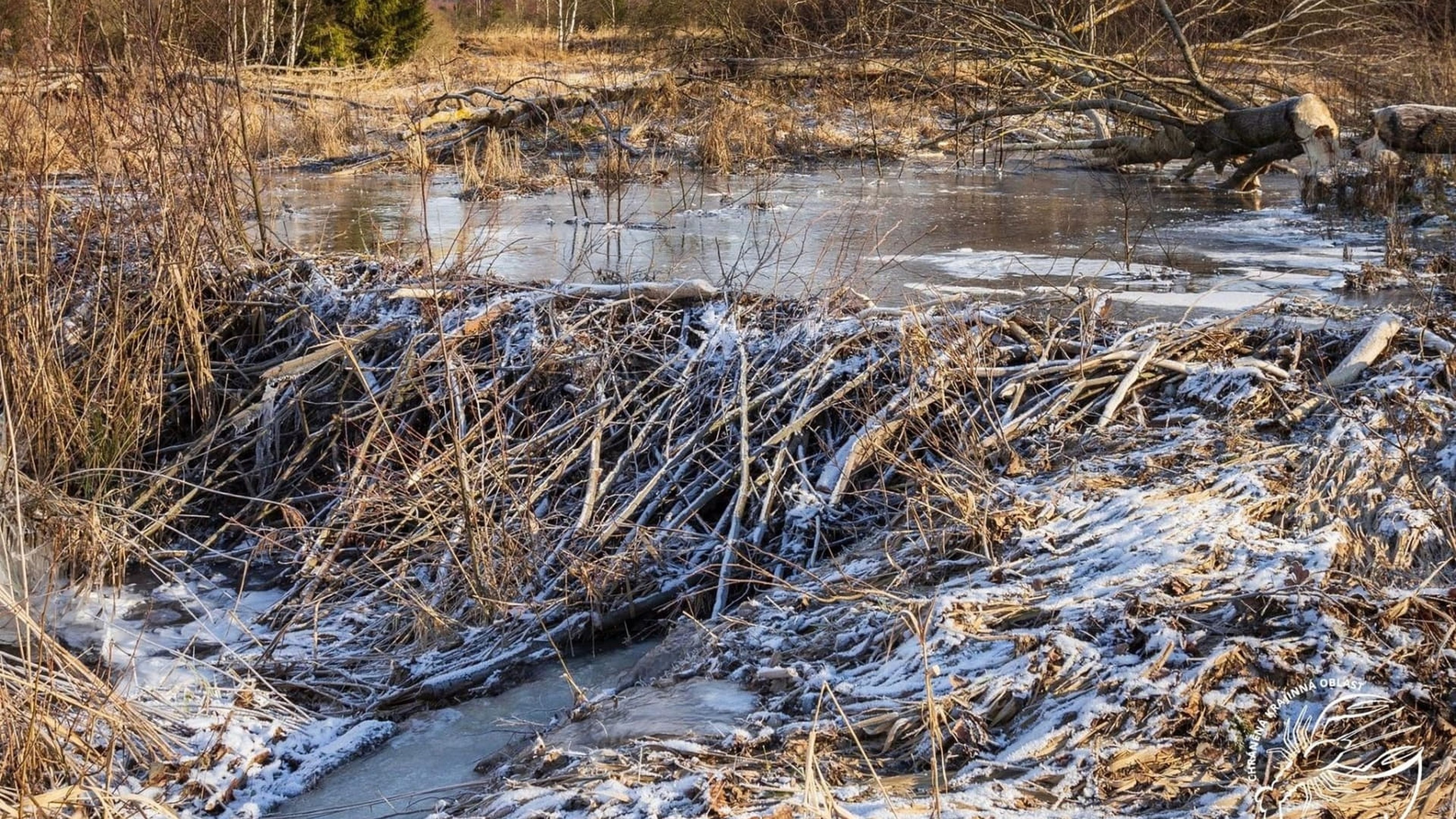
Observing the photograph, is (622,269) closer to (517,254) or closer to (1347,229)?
(517,254)

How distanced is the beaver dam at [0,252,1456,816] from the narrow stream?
0.09 m

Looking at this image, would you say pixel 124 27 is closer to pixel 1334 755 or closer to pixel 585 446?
pixel 585 446

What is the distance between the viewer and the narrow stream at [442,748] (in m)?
3.54

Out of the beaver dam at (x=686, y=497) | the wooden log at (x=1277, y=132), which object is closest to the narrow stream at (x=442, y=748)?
the beaver dam at (x=686, y=497)

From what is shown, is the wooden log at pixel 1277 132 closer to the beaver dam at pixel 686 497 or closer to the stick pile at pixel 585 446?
the beaver dam at pixel 686 497

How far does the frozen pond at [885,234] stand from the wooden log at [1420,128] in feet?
2.96

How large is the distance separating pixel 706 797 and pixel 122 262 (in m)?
4.11

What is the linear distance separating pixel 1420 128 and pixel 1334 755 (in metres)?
8.72

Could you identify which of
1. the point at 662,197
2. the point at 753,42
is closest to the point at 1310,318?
the point at 662,197

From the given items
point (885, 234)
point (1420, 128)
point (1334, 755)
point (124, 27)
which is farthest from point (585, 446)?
point (1420, 128)

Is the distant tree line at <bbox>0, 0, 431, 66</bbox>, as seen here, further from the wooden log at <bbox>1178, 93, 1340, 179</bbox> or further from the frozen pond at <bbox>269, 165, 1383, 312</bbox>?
the wooden log at <bbox>1178, 93, 1340, 179</bbox>

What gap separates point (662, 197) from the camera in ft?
37.6

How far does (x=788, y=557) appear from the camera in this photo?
4.75 m

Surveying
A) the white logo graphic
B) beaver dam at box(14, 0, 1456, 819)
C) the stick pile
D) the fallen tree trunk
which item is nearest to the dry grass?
beaver dam at box(14, 0, 1456, 819)
